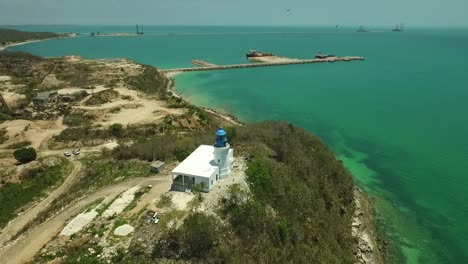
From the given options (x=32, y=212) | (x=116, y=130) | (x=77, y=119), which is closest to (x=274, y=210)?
(x=32, y=212)

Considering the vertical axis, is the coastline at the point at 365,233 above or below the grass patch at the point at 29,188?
below

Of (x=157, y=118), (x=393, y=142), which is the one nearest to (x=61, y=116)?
(x=157, y=118)

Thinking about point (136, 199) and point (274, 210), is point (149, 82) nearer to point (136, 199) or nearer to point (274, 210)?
point (136, 199)

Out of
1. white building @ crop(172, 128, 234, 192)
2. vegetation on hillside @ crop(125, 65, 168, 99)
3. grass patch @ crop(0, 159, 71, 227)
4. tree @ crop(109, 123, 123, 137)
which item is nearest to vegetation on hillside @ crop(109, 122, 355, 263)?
white building @ crop(172, 128, 234, 192)

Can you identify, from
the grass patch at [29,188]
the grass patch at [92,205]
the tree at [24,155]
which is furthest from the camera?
the tree at [24,155]

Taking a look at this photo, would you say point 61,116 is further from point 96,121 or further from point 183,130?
point 183,130

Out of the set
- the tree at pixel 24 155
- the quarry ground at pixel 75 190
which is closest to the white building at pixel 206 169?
the quarry ground at pixel 75 190

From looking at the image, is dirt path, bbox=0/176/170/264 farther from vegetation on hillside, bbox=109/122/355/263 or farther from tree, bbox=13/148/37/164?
tree, bbox=13/148/37/164

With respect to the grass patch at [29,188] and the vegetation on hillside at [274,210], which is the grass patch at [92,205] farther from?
the grass patch at [29,188]
